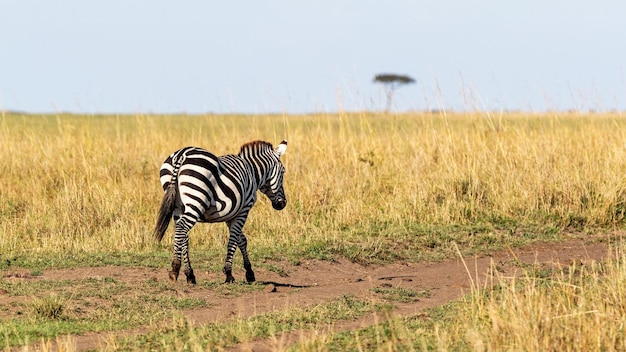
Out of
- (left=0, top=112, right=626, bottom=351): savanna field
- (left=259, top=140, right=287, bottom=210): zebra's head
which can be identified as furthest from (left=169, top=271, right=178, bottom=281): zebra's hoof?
(left=259, top=140, right=287, bottom=210): zebra's head

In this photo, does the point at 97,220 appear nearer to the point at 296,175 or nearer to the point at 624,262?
the point at 296,175

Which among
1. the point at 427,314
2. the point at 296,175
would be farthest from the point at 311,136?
the point at 427,314

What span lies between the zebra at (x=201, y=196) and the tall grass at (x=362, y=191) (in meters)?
1.55

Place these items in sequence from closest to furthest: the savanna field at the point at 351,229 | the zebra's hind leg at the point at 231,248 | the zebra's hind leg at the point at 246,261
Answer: the savanna field at the point at 351,229 < the zebra's hind leg at the point at 231,248 < the zebra's hind leg at the point at 246,261

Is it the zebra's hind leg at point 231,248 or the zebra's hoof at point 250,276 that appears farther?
the zebra's hoof at point 250,276

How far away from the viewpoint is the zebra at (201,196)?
23.9 ft

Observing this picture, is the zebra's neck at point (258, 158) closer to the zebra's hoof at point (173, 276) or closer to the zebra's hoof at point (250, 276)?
the zebra's hoof at point (250, 276)

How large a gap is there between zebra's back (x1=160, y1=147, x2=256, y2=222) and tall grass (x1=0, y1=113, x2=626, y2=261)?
1.77 m

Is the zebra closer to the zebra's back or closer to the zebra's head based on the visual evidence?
the zebra's back

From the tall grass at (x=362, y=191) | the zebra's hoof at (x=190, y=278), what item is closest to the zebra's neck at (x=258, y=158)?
the zebra's hoof at (x=190, y=278)

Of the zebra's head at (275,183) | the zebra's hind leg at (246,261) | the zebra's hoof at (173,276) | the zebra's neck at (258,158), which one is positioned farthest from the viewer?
the zebra's head at (275,183)

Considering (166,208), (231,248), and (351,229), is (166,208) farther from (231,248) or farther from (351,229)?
(351,229)

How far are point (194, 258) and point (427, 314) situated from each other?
10.1ft

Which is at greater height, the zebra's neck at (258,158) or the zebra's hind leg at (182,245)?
the zebra's neck at (258,158)
